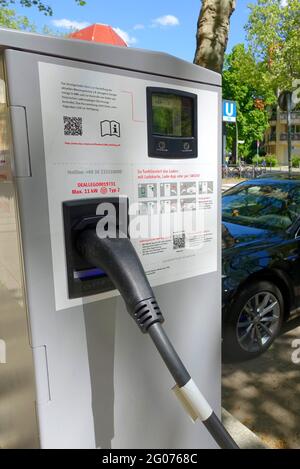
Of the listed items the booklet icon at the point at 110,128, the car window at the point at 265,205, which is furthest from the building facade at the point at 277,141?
the booklet icon at the point at 110,128

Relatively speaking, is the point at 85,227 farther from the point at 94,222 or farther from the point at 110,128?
the point at 110,128

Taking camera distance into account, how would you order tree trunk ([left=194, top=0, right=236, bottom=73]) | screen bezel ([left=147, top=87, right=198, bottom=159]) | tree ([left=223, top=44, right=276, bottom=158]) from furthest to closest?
1. tree ([left=223, top=44, right=276, bottom=158])
2. tree trunk ([left=194, top=0, right=236, bottom=73])
3. screen bezel ([left=147, top=87, right=198, bottom=159])

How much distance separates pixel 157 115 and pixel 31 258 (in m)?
0.59

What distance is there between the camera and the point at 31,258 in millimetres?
1036

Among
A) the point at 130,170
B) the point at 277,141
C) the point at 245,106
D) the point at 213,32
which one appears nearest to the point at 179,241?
the point at 130,170

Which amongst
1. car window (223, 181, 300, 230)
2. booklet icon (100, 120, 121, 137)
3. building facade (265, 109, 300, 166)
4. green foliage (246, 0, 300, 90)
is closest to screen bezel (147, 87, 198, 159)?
booklet icon (100, 120, 121, 137)

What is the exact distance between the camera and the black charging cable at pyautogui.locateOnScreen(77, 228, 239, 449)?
3.24ft

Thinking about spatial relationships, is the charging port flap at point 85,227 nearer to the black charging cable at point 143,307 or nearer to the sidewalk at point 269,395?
the black charging cable at point 143,307

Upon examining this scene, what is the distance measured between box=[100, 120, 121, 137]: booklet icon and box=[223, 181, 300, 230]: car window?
2.95m

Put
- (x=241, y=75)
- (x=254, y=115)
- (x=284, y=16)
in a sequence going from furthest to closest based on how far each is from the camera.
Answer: (x=254, y=115) → (x=241, y=75) → (x=284, y=16)

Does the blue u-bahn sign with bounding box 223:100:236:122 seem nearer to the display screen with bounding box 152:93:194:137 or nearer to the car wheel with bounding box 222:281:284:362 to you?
the car wheel with bounding box 222:281:284:362

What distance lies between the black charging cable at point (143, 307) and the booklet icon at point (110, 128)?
287mm

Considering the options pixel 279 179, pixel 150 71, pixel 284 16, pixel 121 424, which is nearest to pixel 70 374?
pixel 121 424
